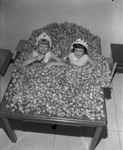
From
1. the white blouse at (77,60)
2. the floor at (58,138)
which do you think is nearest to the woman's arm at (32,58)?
the white blouse at (77,60)

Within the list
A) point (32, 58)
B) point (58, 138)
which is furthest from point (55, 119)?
point (32, 58)

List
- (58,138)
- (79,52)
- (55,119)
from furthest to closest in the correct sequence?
(58,138), (79,52), (55,119)

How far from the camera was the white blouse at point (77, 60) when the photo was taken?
7.05 feet

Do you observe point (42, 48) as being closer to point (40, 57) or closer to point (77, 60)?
point (40, 57)

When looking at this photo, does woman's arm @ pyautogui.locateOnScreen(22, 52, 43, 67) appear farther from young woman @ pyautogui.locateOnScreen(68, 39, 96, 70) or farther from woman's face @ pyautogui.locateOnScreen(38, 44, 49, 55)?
young woman @ pyautogui.locateOnScreen(68, 39, 96, 70)

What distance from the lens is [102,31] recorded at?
2986 millimetres

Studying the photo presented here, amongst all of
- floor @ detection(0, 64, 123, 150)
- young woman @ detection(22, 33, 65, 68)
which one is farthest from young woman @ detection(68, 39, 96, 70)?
floor @ detection(0, 64, 123, 150)

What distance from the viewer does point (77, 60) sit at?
2.17 m

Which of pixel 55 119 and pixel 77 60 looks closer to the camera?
pixel 55 119

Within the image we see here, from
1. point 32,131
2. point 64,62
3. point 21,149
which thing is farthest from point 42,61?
point 21,149

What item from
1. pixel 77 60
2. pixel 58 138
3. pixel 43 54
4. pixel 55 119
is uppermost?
pixel 43 54

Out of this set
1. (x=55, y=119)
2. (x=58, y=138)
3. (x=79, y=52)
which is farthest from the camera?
(x=58, y=138)

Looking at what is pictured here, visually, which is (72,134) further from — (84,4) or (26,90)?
(84,4)

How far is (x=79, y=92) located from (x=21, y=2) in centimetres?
168
